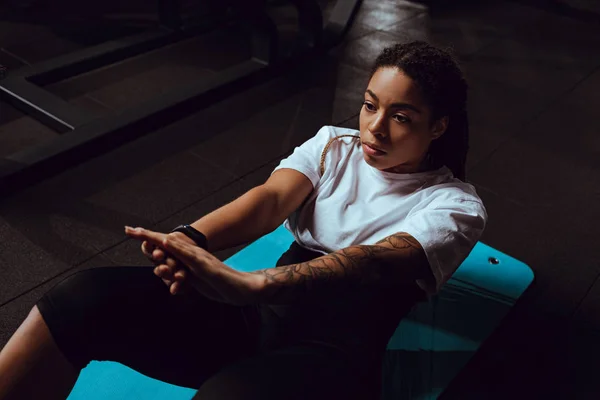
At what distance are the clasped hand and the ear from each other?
561 millimetres

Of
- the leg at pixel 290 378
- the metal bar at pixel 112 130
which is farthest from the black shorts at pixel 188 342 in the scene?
the metal bar at pixel 112 130

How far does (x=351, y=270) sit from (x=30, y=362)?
25.5 inches

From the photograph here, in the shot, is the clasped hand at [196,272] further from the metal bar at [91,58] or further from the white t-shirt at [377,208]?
the metal bar at [91,58]

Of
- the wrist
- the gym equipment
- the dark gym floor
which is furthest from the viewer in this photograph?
the gym equipment

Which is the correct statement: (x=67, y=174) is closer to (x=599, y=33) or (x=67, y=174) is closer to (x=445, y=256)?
(x=445, y=256)

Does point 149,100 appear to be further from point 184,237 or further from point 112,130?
point 184,237

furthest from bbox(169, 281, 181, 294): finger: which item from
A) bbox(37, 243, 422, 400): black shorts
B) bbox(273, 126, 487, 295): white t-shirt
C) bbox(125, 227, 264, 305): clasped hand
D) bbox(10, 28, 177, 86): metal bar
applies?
bbox(10, 28, 177, 86): metal bar

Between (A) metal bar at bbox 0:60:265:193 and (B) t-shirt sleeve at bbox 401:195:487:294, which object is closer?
(B) t-shirt sleeve at bbox 401:195:487:294

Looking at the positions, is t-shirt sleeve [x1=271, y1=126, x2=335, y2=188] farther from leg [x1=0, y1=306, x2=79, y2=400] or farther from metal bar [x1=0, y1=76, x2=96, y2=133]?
metal bar [x1=0, y1=76, x2=96, y2=133]

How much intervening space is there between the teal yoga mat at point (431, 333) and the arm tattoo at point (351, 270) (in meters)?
0.52

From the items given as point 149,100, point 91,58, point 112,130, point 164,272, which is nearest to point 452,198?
point 164,272

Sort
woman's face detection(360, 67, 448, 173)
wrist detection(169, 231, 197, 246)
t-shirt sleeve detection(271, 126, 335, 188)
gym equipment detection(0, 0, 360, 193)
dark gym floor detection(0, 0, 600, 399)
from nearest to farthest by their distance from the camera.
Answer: wrist detection(169, 231, 197, 246) < woman's face detection(360, 67, 448, 173) < t-shirt sleeve detection(271, 126, 335, 188) < dark gym floor detection(0, 0, 600, 399) < gym equipment detection(0, 0, 360, 193)

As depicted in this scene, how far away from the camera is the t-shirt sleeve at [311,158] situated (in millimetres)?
1555

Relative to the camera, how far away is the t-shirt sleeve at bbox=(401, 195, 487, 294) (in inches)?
52.2
